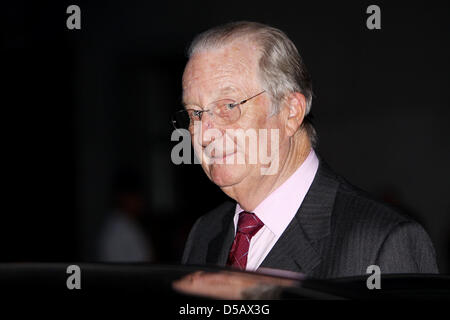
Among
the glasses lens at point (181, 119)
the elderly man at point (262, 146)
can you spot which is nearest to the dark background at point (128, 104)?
the glasses lens at point (181, 119)

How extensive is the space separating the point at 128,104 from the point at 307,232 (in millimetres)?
6426

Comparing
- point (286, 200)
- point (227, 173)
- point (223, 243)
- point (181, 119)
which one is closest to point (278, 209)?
point (286, 200)

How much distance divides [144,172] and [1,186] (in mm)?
1735

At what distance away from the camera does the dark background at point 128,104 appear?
21.6 ft

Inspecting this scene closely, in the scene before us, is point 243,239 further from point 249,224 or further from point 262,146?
point 262,146

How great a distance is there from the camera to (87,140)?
24.7 ft

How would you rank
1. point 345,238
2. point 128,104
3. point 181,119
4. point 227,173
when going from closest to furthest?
point 345,238 < point 227,173 < point 181,119 < point 128,104

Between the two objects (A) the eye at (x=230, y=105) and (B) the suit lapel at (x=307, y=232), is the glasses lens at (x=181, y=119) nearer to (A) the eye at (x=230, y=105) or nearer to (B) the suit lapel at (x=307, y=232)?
(A) the eye at (x=230, y=105)

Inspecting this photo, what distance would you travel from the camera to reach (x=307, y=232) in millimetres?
1495

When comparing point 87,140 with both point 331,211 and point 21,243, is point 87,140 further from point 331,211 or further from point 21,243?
point 331,211

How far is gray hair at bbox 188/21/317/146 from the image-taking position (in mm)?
1618

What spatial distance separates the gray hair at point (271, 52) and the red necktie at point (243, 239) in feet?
0.98
